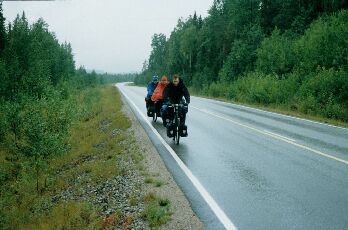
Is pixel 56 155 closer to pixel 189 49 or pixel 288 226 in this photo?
pixel 288 226

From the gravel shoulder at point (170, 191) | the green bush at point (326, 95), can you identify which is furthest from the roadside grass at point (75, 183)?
the green bush at point (326, 95)

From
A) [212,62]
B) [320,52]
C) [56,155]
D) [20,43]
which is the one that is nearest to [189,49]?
[212,62]

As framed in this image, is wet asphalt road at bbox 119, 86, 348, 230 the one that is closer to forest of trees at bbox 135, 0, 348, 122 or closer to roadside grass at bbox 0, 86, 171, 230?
roadside grass at bbox 0, 86, 171, 230

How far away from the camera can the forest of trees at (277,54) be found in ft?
76.3

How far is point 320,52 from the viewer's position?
2689 cm

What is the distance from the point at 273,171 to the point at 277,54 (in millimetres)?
27683

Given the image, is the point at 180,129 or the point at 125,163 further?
the point at 180,129

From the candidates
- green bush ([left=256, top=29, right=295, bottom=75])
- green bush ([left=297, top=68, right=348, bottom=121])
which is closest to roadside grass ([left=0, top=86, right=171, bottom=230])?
green bush ([left=297, top=68, right=348, bottom=121])

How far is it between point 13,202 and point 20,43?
4928 centimetres

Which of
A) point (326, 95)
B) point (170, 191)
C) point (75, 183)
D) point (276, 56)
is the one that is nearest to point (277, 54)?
point (276, 56)

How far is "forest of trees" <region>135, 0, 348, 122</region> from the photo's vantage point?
76.3 ft

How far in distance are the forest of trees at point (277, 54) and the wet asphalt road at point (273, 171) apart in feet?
26.2

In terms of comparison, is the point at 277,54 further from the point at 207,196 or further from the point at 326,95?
the point at 207,196

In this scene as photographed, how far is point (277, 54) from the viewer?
34.6 m
